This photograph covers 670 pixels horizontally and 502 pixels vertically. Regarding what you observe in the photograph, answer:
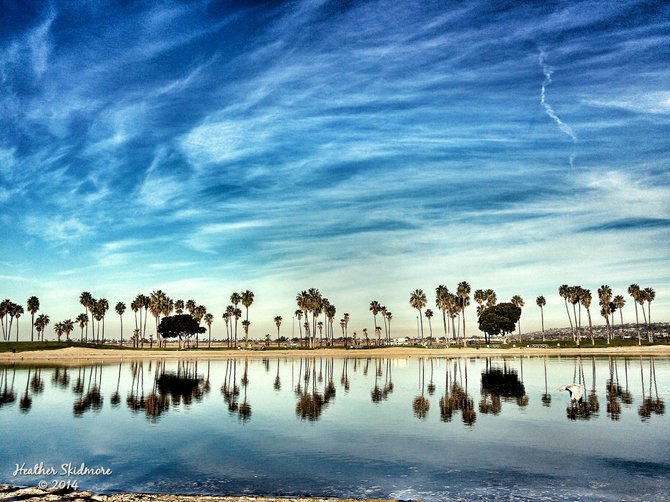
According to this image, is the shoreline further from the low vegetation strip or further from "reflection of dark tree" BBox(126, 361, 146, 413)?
the low vegetation strip

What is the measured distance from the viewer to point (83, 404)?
44.9m

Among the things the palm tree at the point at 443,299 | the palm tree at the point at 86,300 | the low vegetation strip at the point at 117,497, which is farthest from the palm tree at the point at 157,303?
the low vegetation strip at the point at 117,497

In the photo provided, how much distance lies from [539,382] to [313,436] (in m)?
38.4

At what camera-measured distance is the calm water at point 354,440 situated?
21.0 metres

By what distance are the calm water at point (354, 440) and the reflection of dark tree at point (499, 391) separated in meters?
0.17

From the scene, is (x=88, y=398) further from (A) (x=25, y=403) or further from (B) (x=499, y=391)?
(B) (x=499, y=391)

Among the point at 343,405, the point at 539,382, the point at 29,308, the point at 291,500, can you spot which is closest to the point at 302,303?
the point at 29,308

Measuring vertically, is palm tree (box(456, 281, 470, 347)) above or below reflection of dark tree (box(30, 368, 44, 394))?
above

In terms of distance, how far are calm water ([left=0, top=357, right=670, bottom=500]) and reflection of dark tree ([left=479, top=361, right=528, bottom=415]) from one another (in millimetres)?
172

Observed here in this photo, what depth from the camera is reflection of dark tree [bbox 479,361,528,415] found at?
41.9 meters

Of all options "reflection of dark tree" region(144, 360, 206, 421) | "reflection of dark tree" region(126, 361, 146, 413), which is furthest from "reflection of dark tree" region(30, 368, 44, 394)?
"reflection of dark tree" region(144, 360, 206, 421)

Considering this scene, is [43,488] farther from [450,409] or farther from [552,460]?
[450,409]

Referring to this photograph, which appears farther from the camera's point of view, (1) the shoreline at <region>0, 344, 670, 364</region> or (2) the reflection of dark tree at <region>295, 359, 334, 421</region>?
(1) the shoreline at <region>0, 344, 670, 364</region>

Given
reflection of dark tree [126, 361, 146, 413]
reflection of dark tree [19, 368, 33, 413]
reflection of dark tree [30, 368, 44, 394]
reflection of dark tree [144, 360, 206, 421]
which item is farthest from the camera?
reflection of dark tree [30, 368, 44, 394]
